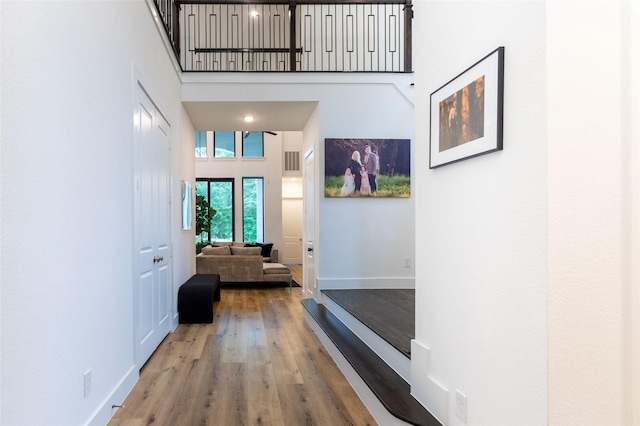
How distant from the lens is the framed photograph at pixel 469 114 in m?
1.88

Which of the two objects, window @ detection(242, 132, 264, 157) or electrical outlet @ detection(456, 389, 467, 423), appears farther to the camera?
window @ detection(242, 132, 264, 157)

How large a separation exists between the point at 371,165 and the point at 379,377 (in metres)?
3.62

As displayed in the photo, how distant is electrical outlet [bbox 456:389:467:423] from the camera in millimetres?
2156

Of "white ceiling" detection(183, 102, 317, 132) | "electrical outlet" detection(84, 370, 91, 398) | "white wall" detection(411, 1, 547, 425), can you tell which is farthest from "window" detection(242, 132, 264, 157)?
"electrical outlet" detection(84, 370, 91, 398)

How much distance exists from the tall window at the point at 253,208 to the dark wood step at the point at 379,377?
994 centimetres

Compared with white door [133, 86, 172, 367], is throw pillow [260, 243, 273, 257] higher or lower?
lower

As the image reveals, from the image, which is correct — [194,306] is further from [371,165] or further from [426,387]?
[426,387]

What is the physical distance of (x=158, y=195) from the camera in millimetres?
4586

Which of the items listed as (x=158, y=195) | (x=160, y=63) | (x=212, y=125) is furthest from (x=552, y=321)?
(x=212, y=125)

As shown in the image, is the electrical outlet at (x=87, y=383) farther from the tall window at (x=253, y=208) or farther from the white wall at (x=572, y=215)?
the tall window at (x=253, y=208)


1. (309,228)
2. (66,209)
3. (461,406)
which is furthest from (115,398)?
(309,228)

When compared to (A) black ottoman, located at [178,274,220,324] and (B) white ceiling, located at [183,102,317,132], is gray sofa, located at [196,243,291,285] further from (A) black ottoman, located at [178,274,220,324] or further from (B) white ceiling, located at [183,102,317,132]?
(A) black ottoman, located at [178,274,220,324]

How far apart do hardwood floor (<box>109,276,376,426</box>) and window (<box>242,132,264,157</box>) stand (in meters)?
9.54

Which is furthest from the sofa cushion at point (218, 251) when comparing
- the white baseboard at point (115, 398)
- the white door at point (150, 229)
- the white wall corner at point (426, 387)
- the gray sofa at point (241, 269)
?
the white wall corner at point (426, 387)
